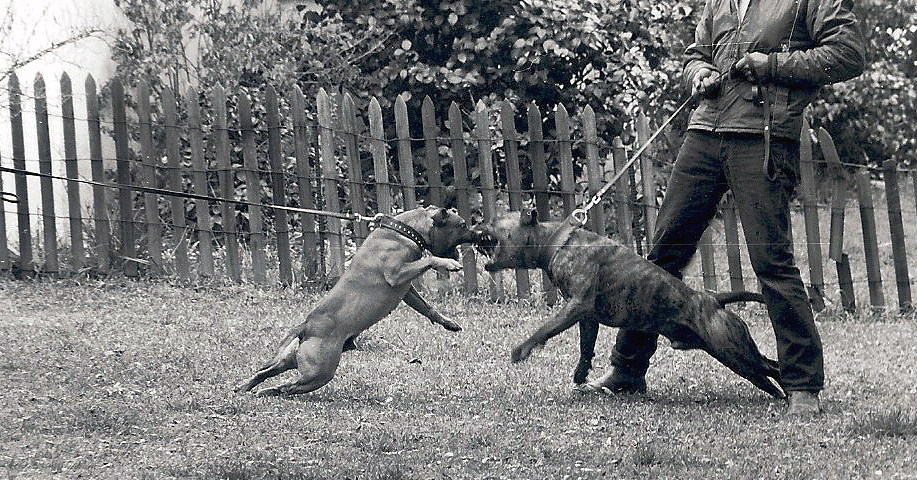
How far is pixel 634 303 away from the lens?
5949mm

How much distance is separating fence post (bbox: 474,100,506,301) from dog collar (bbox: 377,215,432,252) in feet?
9.36

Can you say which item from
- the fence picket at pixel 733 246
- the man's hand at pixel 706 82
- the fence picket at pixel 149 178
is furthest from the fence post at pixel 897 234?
the fence picket at pixel 149 178

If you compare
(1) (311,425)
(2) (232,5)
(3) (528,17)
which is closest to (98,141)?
(2) (232,5)

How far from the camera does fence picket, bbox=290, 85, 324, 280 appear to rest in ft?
30.6

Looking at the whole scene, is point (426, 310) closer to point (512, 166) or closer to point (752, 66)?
point (752, 66)

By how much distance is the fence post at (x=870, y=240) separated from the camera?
9375mm

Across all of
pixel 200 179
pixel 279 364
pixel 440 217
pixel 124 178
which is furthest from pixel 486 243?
pixel 124 178

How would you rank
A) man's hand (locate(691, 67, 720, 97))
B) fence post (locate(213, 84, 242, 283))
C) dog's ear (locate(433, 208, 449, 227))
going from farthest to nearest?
fence post (locate(213, 84, 242, 283))
dog's ear (locate(433, 208, 449, 227))
man's hand (locate(691, 67, 720, 97))

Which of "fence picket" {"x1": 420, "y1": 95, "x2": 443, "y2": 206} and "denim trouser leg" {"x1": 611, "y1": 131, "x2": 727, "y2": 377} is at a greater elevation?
"fence picket" {"x1": 420, "y1": 95, "x2": 443, "y2": 206}

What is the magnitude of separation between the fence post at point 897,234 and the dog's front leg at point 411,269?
4693mm

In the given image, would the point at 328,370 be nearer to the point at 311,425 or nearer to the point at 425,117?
the point at 311,425

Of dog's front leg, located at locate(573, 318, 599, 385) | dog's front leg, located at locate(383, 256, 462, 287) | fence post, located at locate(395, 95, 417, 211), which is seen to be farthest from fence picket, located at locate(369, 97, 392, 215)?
dog's front leg, located at locate(573, 318, 599, 385)

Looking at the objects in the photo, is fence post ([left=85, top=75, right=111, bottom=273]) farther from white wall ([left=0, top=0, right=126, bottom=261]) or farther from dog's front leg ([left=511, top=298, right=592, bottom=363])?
dog's front leg ([left=511, top=298, right=592, bottom=363])

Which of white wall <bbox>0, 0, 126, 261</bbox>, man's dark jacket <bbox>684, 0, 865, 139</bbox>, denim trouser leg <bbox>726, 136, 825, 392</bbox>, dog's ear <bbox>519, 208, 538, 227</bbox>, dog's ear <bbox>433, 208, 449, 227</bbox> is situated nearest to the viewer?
man's dark jacket <bbox>684, 0, 865, 139</bbox>
